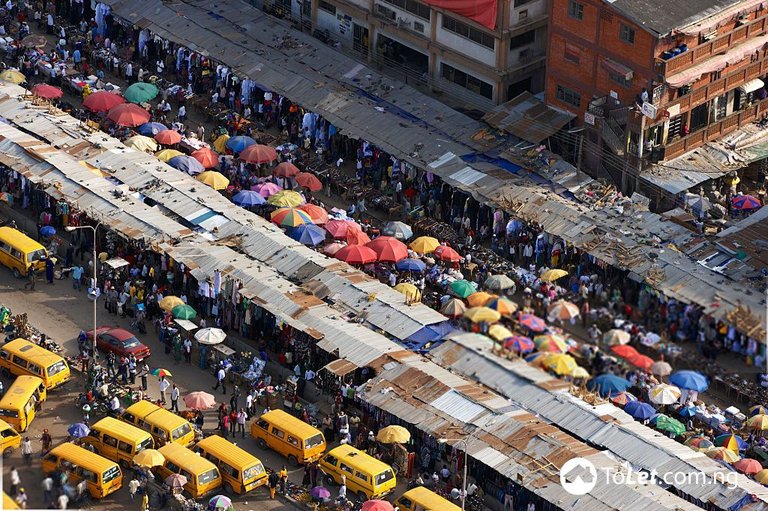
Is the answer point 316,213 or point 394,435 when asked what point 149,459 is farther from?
point 316,213

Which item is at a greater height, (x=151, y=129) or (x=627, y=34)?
(x=627, y=34)

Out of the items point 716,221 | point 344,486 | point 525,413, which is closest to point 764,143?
point 716,221

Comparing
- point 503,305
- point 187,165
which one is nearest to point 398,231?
point 187,165

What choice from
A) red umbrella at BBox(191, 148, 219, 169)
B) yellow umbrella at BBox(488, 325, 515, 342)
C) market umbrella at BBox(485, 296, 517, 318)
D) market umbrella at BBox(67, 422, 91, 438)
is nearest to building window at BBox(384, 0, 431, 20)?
red umbrella at BBox(191, 148, 219, 169)

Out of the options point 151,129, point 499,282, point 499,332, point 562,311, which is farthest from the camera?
point 151,129

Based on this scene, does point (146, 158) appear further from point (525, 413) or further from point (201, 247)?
point (525, 413)

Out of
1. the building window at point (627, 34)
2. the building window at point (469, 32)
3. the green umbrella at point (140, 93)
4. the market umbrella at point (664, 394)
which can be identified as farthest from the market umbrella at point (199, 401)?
the building window at point (469, 32)
